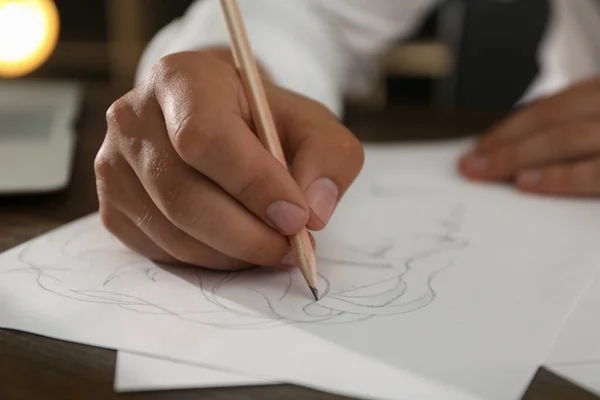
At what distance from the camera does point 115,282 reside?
0.28 meters

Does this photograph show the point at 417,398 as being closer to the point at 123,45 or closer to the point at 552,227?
the point at 552,227

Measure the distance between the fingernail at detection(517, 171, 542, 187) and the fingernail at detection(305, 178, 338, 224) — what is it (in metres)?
0.18

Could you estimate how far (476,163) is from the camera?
45 cm

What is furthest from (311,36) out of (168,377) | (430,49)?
(430,49)

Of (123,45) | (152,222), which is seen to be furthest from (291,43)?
(123,45)

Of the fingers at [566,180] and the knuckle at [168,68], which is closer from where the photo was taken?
the knuckle at [168,68]

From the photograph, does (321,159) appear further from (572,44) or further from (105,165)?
(572,44)

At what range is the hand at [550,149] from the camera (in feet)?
1.38

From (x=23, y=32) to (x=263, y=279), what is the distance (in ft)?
1.51

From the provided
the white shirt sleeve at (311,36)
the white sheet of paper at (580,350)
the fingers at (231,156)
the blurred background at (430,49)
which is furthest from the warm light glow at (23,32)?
the white sheet of paper at (580,350)

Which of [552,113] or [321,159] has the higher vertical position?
[552,113]

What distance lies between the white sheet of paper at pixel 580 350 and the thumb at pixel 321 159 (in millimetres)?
103

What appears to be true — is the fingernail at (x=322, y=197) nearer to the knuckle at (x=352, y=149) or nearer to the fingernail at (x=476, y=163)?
the knuckle at (x=352, y=149)

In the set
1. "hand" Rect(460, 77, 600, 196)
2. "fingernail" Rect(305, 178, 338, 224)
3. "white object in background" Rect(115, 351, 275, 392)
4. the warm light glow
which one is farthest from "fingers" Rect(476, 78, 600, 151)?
the warm light glow
